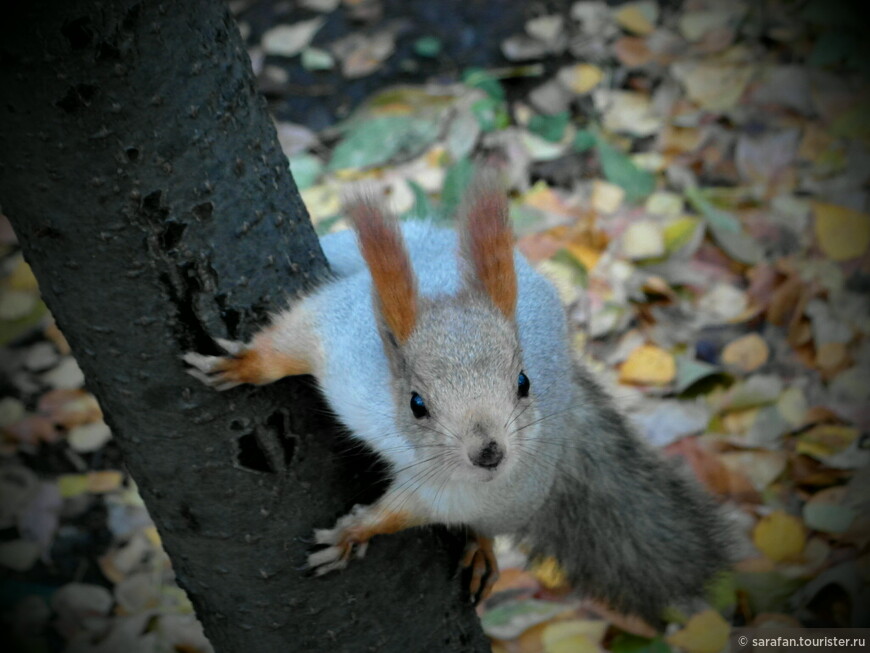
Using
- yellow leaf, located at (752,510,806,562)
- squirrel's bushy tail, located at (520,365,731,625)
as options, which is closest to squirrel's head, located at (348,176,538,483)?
squirrel's bushy tail, located at (520,365,731,625)

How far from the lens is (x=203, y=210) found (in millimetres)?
1132

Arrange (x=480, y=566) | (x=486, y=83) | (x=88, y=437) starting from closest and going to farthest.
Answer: (x=480, y=566) < (x=88, y=437) < (x=486, y=83)

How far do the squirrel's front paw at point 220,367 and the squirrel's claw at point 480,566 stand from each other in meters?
0.55

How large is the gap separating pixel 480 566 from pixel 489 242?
60 cm

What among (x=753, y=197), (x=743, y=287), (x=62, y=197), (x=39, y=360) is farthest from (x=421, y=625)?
(x=753, y=197)

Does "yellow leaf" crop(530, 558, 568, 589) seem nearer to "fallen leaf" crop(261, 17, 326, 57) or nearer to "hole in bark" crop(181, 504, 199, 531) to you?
"hole in bark" crop(181, 504, 199, 531)

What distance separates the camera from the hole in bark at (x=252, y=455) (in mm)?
1229

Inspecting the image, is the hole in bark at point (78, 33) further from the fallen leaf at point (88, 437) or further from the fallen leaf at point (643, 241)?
the fallen leaf at point (643, 241)

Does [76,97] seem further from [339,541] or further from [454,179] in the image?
[454,179]

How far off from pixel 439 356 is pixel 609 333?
1.32 meters

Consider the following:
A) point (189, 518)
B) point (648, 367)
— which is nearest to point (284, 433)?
point (189, 518)

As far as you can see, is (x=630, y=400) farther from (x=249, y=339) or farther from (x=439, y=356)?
(x=249, y=339)

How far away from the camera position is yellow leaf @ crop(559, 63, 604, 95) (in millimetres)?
3230

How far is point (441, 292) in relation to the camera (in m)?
1.36
